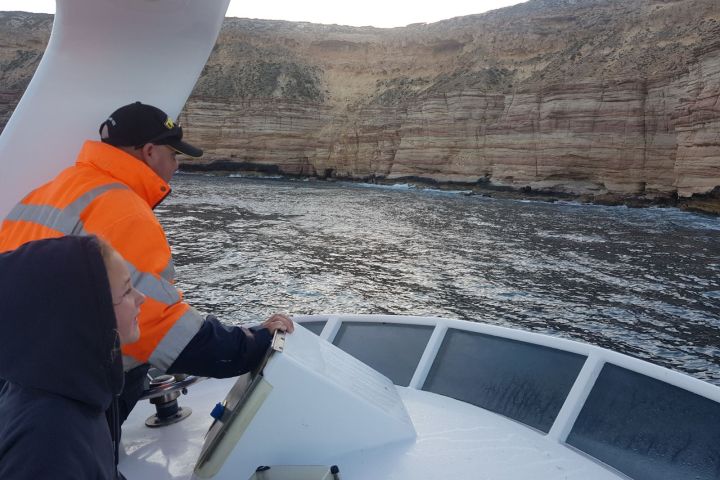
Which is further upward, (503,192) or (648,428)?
(648,428)

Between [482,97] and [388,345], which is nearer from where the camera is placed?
[388,345]

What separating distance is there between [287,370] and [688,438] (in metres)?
1.67

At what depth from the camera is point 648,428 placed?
231 cm

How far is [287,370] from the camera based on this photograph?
2033mm

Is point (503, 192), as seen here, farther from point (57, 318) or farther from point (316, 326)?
→ point (57, 318)

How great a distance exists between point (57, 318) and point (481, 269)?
12.7m

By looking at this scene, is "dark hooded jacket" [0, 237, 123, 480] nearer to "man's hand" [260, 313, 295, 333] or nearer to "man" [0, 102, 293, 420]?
"man" [0, 102, 293, 420]

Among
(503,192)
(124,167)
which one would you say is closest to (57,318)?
(124,167)

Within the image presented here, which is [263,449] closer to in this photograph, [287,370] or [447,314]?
[287,370]

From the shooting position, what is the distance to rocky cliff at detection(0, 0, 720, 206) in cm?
2862

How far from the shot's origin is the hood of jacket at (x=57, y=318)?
1.03 meters

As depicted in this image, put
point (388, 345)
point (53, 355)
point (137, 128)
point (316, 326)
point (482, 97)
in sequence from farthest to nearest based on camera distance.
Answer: point (482, 97) → point (316, 326) → point (388, 345) → point (137, 128) → point (53, 355)

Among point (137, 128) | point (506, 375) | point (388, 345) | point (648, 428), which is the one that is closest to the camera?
point (137, 128)

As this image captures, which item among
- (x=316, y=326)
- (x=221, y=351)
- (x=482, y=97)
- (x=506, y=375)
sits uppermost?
(x=482, y=97)
